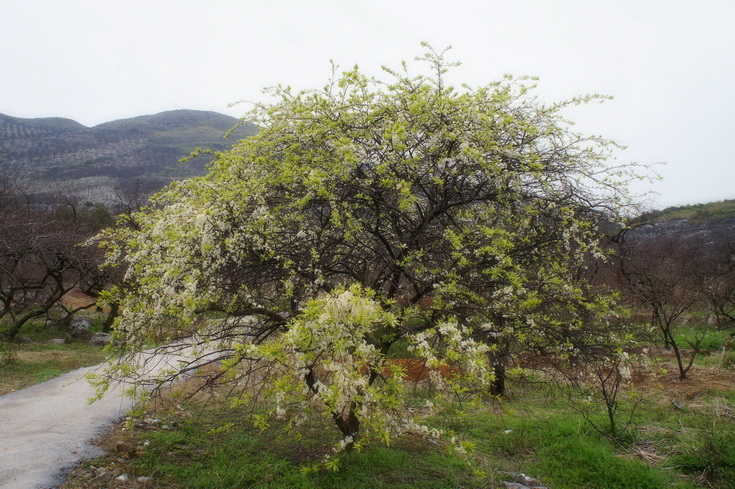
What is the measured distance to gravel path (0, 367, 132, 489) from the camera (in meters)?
6.41

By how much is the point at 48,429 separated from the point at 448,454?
7.62m

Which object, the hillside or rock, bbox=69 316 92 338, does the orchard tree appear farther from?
the hillside

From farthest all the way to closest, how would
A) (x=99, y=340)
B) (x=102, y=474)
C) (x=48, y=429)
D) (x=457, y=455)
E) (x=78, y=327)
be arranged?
(x=78, y=327) < (x=99, y=340) < (x=48, y=429) < (x=457, y=455) < (x=102, y=474)

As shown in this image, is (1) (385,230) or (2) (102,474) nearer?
(2) (102,474)

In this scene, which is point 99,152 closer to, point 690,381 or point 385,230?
point 385,230

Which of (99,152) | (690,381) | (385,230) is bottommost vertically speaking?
(690,381)

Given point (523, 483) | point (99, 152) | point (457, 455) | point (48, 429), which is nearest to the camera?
point (523, 483)

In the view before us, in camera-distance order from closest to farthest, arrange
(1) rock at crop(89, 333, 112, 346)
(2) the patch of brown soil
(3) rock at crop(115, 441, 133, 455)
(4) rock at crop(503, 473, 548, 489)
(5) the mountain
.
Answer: (4) rock at crop(503, 473, 548, 489) < (3) rock at crop(115, 441, 133, 455) < (2) the patch of brown soil < (1) rock at crop(89, 333, 112, 346) < (5) the mountain

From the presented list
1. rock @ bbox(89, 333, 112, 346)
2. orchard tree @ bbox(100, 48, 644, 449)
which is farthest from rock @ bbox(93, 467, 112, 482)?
rock @ bbox(89, 333, 112, 346)

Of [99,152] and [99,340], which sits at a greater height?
[99,152]

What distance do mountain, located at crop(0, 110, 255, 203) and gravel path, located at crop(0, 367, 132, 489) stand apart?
263ft

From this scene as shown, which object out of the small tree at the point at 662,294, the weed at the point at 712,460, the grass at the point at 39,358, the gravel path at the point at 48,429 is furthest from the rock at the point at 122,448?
the weed at the point at 712,460

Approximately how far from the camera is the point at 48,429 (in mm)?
8336

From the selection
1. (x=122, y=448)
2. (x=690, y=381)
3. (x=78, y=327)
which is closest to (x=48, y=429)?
(x=122, y=448)
